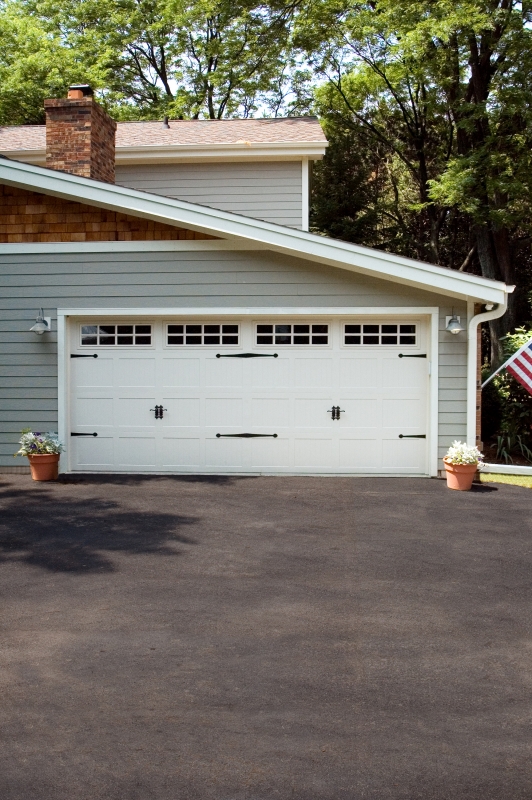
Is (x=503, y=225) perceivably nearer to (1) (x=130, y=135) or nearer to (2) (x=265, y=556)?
(1) (x=130, y=135)

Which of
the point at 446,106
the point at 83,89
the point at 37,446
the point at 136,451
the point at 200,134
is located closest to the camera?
the point at 37,446

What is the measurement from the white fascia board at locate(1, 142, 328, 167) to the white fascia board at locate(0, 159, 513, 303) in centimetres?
319

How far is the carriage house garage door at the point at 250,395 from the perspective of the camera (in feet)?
35.4

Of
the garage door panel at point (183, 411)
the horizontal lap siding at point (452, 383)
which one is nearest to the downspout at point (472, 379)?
the horizontal lap siding at point (452, 383)

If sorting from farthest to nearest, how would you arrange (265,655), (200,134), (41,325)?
(200,134)
(41,325)
(265,655)

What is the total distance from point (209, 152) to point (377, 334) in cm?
493

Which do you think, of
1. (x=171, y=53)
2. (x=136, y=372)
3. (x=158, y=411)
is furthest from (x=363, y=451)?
(x=171, y=53)

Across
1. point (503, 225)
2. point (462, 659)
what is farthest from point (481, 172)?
point (462, 659)

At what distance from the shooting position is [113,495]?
9.45 m

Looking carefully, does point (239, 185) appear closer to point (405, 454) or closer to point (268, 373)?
point (268, 373)

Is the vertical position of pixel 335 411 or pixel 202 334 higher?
pixel 202 334

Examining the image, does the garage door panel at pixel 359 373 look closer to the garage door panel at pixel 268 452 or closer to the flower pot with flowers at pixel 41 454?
the garage door panel at pixel 268 452

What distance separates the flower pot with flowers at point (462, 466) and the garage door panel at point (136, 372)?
4.20 meters

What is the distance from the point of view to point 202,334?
10961 millimetres
